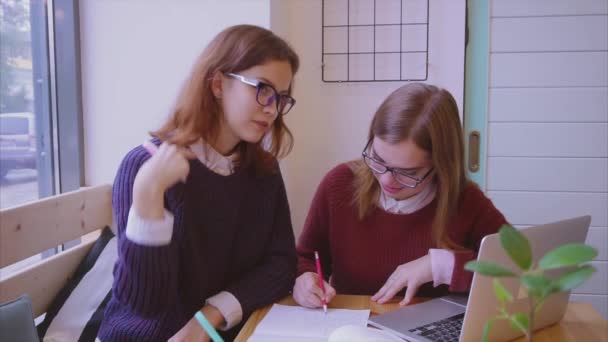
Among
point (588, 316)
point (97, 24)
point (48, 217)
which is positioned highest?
point (97, 24)

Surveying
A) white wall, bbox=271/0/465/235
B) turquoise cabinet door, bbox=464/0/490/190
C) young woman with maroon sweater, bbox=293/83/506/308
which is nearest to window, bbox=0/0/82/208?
white wall, bbox=271/0/465/235

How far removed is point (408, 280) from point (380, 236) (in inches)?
8.8

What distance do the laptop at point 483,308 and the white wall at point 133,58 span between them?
132 cm

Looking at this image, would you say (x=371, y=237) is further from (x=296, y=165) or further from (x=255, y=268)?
(x=296, y=165)

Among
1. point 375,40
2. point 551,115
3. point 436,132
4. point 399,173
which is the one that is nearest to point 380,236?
point 399,173

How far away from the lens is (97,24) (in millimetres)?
2092

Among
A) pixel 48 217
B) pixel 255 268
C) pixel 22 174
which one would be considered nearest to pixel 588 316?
pixel 255 268

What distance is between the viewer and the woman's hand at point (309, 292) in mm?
1191

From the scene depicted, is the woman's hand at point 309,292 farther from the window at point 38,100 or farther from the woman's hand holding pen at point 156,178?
the window at point 38,100

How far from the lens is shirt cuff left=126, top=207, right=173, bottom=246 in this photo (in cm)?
102

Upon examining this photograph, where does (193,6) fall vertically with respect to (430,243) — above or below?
above

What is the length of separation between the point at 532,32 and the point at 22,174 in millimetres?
2170

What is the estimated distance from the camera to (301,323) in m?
1.10

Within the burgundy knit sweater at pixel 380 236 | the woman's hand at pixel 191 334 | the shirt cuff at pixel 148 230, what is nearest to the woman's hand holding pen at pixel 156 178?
the shirt cuff at pixel 148 230
